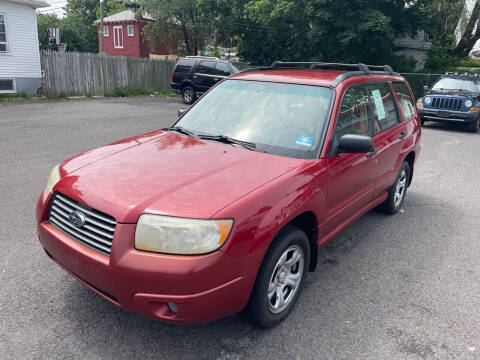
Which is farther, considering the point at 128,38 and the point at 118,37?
the point at 118,37

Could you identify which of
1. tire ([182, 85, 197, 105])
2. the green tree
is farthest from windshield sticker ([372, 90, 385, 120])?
the green tree

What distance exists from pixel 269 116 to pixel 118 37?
142 ft

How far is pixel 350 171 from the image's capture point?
3512mm

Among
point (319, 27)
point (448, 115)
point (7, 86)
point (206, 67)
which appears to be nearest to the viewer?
point (448, 115)

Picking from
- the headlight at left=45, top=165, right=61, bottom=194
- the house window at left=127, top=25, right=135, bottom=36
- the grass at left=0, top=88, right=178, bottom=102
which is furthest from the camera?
the house window at left=127, top=25, right=135, bottom=36

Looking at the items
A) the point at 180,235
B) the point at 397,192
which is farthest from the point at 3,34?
the point at 180,235

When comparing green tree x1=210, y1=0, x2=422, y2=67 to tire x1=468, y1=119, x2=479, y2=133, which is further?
green tree x1=210, y1=0, x2=422, y2=67

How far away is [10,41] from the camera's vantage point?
16.8 m

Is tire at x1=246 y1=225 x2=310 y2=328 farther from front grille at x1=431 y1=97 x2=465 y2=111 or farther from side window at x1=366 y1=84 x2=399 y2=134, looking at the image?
front grille at x1=431 y1=97 x2=465 y2=111

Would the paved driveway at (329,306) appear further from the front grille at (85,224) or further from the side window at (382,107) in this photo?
the side window at (382,107)

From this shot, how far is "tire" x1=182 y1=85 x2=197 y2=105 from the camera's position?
17781 mm

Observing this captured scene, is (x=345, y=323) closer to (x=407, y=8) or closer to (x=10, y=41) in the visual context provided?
(x=10, y=41)

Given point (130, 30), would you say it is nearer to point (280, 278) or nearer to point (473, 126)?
point (473, 126)

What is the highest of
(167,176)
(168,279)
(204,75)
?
(204,75)
